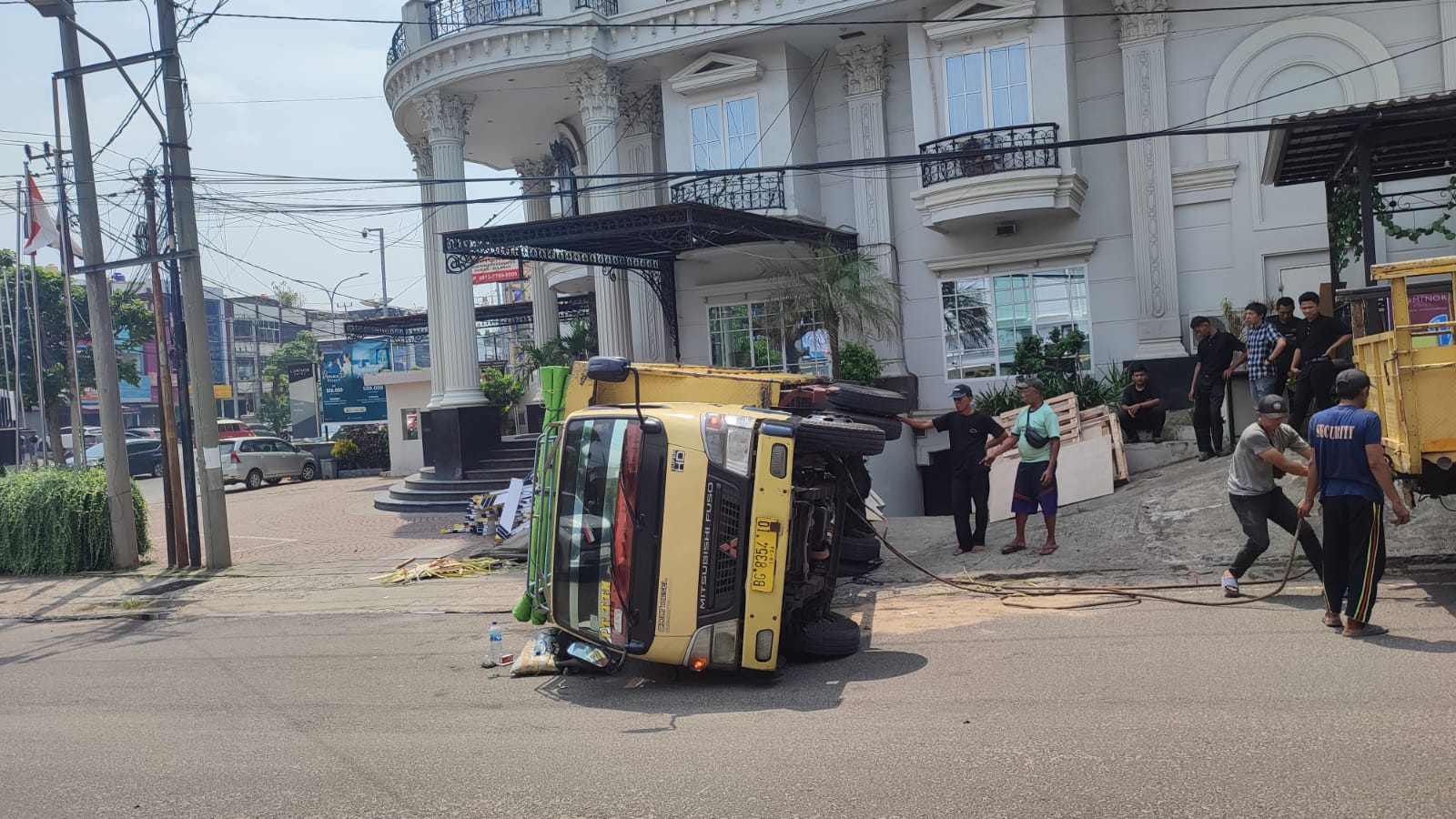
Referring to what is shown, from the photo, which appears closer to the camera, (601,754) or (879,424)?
(601,754)

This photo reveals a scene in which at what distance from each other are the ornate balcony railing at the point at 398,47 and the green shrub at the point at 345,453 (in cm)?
1458

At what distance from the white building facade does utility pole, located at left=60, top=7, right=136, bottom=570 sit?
589 centimetres

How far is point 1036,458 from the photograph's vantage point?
34.7 ft

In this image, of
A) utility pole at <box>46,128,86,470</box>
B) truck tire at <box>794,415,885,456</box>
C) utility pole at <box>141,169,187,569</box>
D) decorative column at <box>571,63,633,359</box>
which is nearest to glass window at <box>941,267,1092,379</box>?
decorative column at <box>571,63,633,359</box>

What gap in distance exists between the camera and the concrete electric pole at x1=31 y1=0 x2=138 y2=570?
14.5 m

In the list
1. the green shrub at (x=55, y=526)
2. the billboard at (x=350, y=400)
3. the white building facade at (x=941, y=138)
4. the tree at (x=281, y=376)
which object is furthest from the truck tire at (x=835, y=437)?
the tree at (x=281, y=376)

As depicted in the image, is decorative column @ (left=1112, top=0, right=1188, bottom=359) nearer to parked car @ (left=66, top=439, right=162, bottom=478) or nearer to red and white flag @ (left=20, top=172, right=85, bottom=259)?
red and white flag @ (left=20, top=172, right=85, bottom=259)

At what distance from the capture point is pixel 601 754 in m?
5.59

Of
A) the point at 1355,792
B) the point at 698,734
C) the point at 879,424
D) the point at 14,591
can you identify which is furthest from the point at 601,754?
the point at 14,591

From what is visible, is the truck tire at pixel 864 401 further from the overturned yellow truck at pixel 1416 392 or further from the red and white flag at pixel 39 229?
the red and white flag at pixel 39 229

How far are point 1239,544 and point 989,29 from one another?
10638 mm

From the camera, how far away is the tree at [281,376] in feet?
218

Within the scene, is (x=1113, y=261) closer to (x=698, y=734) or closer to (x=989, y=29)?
(x=989, y=29)

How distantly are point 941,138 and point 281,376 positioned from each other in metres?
59.8
